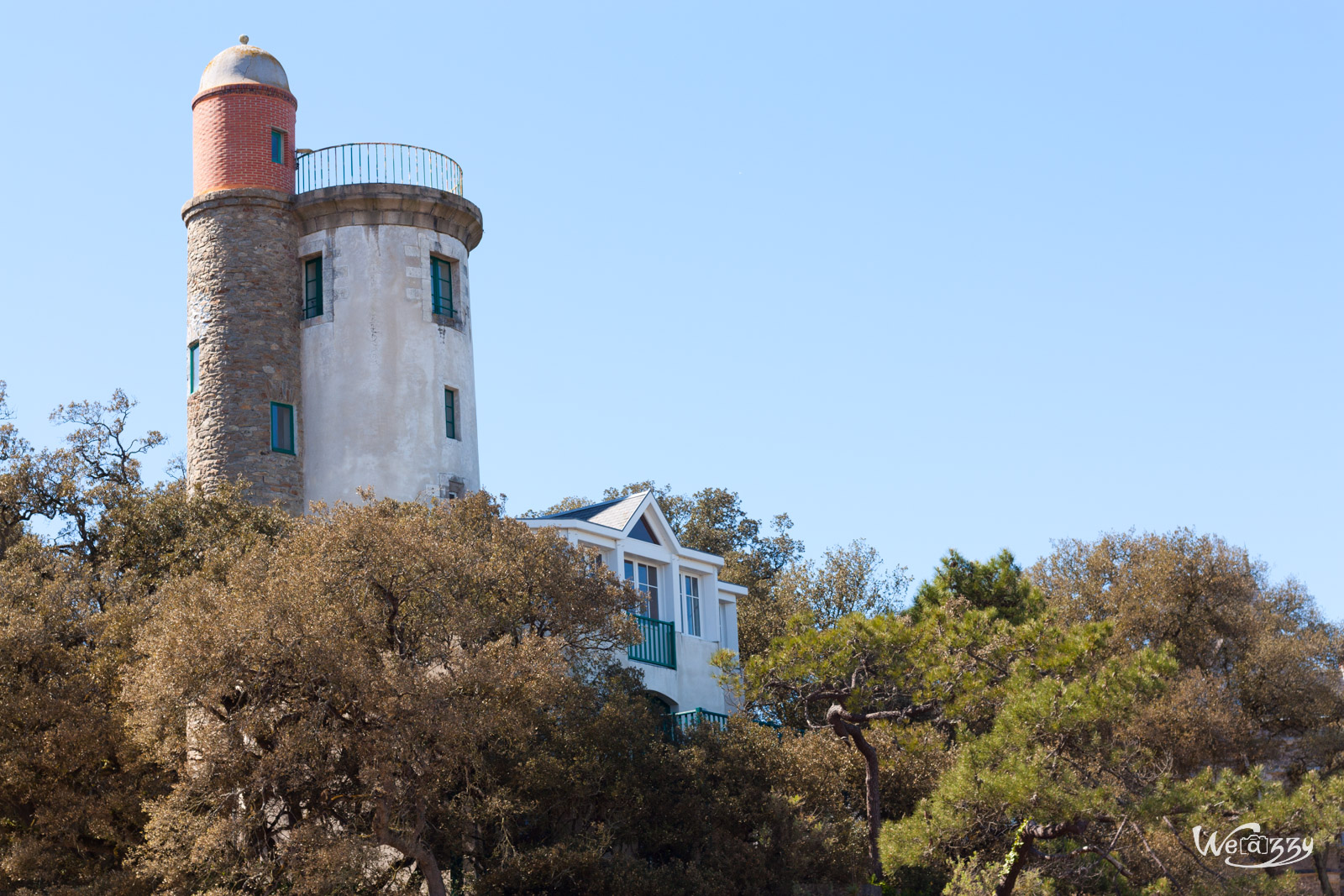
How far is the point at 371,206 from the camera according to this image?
1485 inches

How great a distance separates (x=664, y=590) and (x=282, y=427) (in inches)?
394

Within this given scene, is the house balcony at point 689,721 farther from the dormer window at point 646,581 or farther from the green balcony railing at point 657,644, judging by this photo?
the dormer window at point 646,581

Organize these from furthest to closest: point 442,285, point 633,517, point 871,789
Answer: point 442,285, point 633,517, point 871,789

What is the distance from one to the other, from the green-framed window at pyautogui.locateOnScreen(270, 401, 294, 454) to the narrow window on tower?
361cm

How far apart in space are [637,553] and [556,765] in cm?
952

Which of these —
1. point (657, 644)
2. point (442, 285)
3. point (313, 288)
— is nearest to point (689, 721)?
point (657, 644)

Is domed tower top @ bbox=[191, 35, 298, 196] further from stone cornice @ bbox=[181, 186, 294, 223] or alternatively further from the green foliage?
the green foliage

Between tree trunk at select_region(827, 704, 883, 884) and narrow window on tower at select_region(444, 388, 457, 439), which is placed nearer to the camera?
tree trunk at select_region(827, 704, 883, 884)

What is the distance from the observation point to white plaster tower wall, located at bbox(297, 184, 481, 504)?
120ft

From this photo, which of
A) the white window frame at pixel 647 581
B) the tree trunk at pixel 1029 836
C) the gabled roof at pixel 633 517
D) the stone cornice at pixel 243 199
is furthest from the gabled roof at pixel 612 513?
the tree trunk at pixel 1029 836

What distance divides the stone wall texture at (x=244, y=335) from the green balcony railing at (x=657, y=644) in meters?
9.29

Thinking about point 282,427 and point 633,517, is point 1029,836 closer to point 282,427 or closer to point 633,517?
point 633,517

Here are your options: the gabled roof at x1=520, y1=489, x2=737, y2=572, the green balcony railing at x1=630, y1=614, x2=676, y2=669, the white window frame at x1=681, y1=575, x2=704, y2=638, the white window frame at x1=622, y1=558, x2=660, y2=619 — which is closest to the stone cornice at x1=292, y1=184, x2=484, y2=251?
the gabled roof at x1=520, y1=489, x2=737, y2=572

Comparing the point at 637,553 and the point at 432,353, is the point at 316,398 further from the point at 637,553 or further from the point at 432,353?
the point at 637,553
